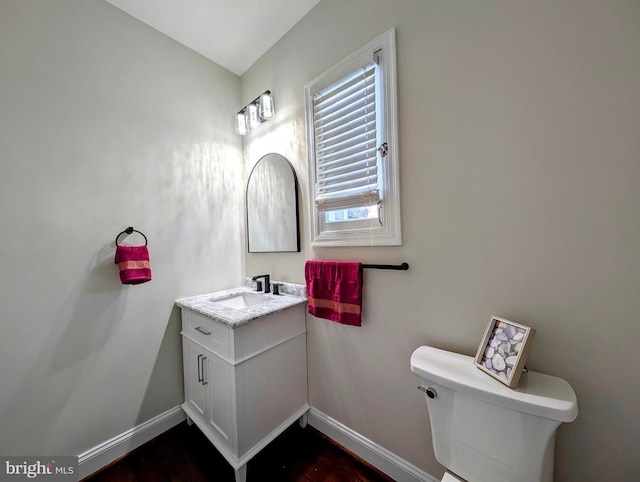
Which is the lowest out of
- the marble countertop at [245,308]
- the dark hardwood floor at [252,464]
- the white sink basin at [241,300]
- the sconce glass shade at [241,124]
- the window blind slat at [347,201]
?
the dark hardwood floor at [252,464]

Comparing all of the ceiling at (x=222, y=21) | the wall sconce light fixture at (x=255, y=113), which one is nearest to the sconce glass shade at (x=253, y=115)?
the wall sconce light fixture at (x=255, y=113)

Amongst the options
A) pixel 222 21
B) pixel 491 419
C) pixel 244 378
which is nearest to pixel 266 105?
pixel 222 21

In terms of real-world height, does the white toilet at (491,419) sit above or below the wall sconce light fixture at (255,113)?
below

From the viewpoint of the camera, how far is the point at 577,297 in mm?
794

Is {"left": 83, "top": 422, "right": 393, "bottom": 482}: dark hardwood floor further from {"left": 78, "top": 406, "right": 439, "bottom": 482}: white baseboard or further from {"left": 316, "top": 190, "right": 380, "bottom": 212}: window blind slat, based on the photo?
{"left": 316, "top": 190, "right": 380, "bottom": 212}: window blind slat

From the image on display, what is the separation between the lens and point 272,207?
5.90 feet

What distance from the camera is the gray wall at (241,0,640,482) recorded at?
2.42 feet

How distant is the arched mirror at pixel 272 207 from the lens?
1660 millimetres

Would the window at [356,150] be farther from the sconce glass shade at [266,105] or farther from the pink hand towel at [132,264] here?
the pink hand towel at [132,264]

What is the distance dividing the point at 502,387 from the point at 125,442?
2.03 meters

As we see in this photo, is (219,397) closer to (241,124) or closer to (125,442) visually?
(125,442)

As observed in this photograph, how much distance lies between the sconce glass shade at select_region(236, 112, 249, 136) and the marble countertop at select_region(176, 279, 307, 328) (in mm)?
1219

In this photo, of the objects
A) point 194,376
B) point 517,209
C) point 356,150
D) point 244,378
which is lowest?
point 194,376

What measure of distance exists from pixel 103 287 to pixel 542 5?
239 centimetres
